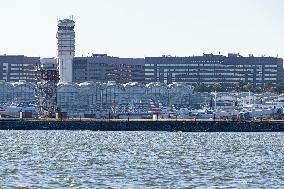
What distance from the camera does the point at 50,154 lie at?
87.1 meters

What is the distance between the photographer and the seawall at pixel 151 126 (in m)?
172

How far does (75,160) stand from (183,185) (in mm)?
21537

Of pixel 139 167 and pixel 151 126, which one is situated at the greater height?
pixel 151 126

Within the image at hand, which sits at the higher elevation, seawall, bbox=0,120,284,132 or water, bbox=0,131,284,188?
seawall, bbox=0,120,284,132

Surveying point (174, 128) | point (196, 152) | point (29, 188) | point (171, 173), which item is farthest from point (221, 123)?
point (29, 188)

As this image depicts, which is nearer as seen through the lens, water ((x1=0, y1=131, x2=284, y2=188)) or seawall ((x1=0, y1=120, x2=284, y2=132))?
water ((x1=0, y1=131, x2=284, y2=188))

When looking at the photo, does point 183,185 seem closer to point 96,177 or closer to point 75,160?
point 96,177

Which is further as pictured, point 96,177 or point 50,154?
point 50,154

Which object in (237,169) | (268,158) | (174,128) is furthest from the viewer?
(174,128)

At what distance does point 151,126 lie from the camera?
6796 inches

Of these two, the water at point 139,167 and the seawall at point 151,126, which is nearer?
the water at point 139,167

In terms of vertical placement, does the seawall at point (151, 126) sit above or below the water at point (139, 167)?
above

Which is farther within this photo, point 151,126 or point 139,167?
point 151,126

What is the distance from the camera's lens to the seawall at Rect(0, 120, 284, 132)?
563 ft
